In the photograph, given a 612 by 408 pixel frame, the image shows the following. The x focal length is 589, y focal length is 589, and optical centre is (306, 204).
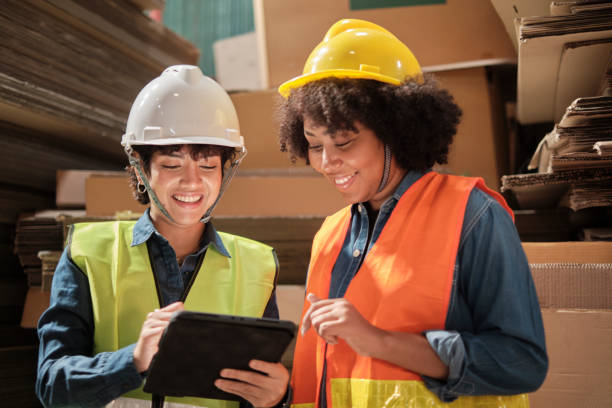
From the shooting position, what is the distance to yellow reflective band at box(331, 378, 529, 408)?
4.97 ft

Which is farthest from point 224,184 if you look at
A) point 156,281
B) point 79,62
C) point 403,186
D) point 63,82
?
point 79,62

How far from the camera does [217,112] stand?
6.52 feet

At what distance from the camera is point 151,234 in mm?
1934

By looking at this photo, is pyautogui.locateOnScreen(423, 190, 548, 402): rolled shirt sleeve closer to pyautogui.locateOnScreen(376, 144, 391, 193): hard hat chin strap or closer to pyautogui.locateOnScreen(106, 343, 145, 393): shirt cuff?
pyautogui.locateOnScreen(376, 144, 391, 193): hard hat chin strap

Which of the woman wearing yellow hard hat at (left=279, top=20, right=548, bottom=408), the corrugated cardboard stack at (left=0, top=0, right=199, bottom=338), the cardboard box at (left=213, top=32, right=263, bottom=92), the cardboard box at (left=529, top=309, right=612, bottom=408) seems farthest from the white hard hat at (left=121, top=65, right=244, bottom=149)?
the cardboard box at (left=213, top=32, right=263, bottom=92)

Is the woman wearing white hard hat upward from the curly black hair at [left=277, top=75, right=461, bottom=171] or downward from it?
downward

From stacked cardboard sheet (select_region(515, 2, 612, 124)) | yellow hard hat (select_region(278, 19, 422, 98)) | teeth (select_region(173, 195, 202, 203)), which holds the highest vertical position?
stacked cardboard sheet (select_region(515, 2, 612, 124))

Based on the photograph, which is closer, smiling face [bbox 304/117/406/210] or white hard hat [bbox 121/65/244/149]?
smiling face [bbox 304/117/406/210]

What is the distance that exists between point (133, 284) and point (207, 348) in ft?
1.50

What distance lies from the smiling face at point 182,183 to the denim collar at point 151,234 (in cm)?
9

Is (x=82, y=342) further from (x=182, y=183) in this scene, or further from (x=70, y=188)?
(x=70, y=188)

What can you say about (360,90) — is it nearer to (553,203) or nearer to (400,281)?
(400,281)

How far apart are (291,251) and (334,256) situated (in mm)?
1058

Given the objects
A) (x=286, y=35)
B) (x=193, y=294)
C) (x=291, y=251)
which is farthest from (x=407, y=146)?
(x=286, y=35)
